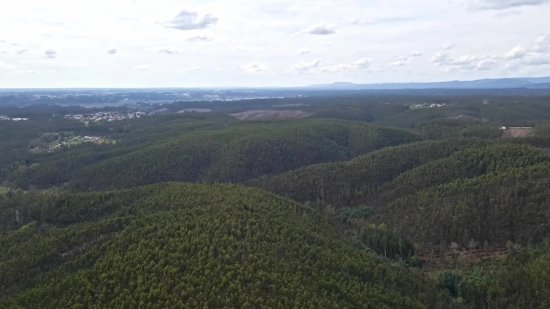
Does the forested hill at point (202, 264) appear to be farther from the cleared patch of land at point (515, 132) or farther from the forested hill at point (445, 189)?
the cleared patch of land at point (515, 132)

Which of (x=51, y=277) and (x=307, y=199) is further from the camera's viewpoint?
(x=307, y=199)

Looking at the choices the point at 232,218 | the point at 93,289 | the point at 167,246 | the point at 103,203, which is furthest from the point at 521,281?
the point at 103,203

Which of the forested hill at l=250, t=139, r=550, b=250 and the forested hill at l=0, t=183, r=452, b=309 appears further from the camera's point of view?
the forested hill at l=250, t=139, r=550, b=250

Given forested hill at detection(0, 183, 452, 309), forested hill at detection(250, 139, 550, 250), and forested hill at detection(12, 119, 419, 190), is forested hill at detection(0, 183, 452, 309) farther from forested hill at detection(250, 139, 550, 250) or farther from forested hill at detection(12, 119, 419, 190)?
forested hill at detection(12, 119, 419, 190)

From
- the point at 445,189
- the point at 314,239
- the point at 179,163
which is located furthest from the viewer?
the point at 179,163

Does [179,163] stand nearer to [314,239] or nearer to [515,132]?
[314,239]

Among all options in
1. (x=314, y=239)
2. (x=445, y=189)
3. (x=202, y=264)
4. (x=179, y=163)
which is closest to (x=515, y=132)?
(x=445, y=189)

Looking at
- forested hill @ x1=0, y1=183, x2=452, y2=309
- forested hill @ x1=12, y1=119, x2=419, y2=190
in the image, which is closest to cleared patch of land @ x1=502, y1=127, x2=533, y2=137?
forested hill @ x1=12, y1=119, x2=419, y2=190

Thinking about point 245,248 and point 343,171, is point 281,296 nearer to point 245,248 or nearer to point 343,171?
point 245,248
